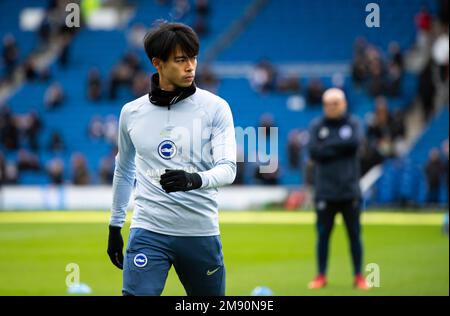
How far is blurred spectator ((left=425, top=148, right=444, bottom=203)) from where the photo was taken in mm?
27734

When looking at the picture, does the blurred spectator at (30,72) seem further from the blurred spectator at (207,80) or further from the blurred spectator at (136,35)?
the blurred spectator at (207,80)

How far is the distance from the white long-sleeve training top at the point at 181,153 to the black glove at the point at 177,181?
0.37 meters

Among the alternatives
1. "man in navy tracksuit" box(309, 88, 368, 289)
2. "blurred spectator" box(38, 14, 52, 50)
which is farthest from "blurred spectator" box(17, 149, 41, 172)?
"man in navy tracksuit" box(309, 88, 368, 289)

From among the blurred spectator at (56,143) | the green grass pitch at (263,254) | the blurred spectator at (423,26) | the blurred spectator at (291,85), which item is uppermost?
the blurred spectator at (423,26)

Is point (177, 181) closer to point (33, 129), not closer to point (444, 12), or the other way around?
point (444, 12)

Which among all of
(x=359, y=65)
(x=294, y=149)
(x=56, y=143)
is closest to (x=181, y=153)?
(x=294, y=149)

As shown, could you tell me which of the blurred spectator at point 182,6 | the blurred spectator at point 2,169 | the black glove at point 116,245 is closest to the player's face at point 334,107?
the black glove at point 116,245

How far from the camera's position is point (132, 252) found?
6.59 meters

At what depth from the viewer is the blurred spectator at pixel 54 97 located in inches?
1465

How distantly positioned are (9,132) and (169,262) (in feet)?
96.6

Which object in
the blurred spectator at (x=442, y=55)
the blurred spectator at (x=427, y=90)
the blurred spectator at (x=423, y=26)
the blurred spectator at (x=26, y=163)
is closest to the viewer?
the blurred spectator at (x=442, y=55)

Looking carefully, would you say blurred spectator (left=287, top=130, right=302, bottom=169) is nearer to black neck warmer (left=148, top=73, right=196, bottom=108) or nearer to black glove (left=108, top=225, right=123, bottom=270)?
black glove (left=108, top=225, right=123, bottom=270)

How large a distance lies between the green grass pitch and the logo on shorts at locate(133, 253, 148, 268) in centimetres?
558

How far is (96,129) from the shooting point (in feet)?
116
